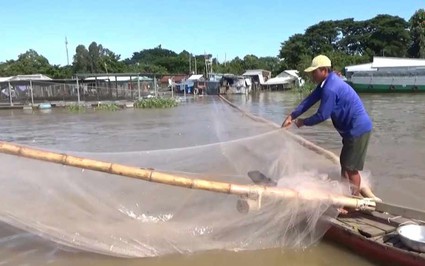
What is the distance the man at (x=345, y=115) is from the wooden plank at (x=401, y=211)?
0.84 ft

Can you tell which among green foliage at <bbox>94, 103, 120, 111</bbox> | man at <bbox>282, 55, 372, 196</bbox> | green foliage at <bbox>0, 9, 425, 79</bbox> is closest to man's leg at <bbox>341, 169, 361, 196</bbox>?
man at <bbox>282, 55, 372, 196</bbox>

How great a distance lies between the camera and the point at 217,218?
13.1ft

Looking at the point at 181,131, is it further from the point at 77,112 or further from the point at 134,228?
the point at 77,112

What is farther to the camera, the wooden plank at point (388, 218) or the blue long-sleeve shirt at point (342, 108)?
the blue long-sleeve shirt at point (342, 108)

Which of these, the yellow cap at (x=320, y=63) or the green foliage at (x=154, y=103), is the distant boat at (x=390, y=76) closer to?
the green foliage at (x=154, y=103)

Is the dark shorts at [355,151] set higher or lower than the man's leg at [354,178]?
higher

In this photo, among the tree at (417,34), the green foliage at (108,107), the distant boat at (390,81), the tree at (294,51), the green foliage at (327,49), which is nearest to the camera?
the green foliage at (108,107)

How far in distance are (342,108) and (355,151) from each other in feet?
1.45

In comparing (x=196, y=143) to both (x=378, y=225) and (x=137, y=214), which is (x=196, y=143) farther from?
(x=378, y=225)

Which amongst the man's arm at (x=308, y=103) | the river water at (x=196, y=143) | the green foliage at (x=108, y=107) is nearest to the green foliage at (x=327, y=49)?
the green foliage at (x=108, y=107)

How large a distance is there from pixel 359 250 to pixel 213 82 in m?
41.0

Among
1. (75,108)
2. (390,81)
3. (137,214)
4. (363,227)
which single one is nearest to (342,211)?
(363,227)

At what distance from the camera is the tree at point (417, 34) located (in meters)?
50.9

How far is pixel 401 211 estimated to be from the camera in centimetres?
397
